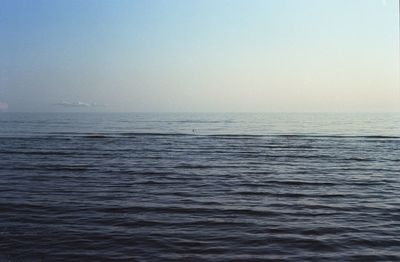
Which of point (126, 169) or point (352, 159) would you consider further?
point (352, 159)

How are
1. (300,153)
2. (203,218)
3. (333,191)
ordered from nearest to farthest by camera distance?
(203,218), (333,191), (300,153)

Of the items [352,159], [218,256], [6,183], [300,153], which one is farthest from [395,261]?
[300,153]

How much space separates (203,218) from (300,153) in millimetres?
21350

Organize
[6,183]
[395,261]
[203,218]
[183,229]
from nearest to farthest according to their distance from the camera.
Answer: [395,261], [183,229], [203,218], [6,183]

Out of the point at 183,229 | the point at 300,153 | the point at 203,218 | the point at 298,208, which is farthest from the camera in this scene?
the point at 300,153

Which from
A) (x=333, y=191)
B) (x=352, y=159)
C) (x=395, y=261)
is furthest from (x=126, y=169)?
(x=395, y=261)

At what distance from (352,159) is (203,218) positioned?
1910 cm

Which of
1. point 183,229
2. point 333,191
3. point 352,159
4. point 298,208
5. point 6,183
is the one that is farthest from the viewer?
point 352,159

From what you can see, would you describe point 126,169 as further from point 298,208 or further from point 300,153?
point 300,153

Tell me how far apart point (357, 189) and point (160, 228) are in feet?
32.1

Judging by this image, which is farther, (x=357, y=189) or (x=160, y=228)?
(x=357, y=189)

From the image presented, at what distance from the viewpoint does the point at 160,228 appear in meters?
11.7

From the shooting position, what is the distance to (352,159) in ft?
95.3

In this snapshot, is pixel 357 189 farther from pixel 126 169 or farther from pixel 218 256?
pixel 126 169
